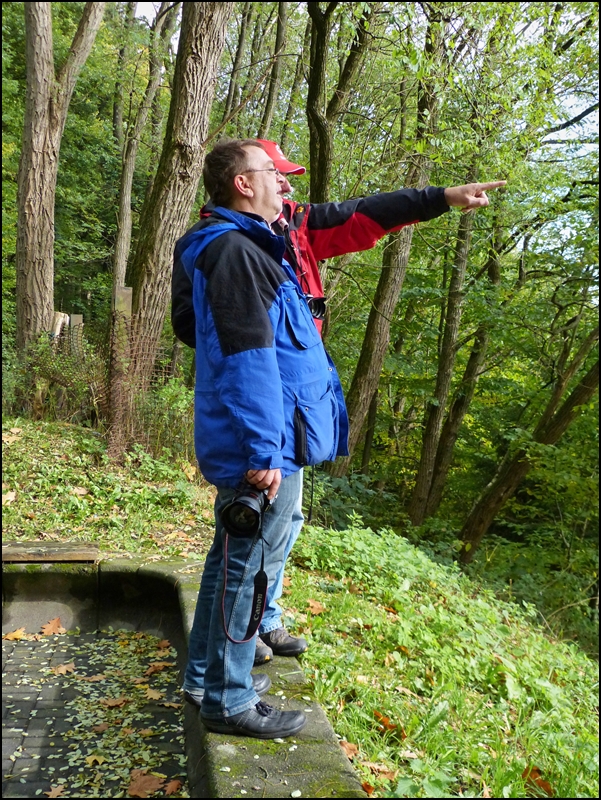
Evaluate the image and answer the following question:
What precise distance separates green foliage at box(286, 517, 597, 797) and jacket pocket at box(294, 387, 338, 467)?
3.74ft

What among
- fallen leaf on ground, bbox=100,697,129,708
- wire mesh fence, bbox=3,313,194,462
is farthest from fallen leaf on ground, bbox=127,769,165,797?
wire mesh fence, bbox=3,313,194,462

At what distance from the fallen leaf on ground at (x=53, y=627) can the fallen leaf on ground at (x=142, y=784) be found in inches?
60.2

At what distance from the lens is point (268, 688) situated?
2.56 m

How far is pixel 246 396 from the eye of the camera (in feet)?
6.71

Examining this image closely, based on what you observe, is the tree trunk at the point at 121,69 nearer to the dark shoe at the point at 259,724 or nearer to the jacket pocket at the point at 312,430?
the jacket pocket at the point at 312,430

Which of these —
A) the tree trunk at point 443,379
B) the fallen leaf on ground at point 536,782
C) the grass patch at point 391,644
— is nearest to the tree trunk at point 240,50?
the tree trunk at point 443,379

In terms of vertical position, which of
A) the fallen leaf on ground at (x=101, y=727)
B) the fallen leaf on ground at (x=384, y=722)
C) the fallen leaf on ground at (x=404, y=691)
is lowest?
the fallen leaf on ground at (x=101, y=727)

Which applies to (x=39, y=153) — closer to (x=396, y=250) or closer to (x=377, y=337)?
(x=396, y=250)

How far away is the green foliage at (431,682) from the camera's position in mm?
2477

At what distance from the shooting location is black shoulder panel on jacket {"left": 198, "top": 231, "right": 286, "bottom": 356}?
6.79 ft

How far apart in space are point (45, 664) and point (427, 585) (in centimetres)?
274

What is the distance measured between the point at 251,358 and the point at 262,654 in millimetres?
1452

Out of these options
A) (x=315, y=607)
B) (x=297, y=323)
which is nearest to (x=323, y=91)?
(x=297, y=323)

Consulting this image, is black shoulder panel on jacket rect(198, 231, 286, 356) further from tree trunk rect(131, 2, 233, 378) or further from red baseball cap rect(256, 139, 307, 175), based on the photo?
tree trunk rect(131, 2, 233, 378)
